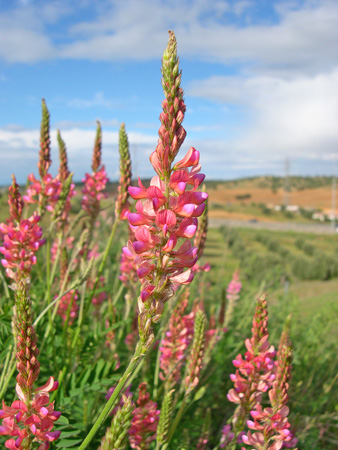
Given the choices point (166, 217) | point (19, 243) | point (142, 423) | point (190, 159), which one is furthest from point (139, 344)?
point (19, 243)

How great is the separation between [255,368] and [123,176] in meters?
1.55

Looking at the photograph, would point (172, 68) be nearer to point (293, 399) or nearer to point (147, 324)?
point (147, 324)

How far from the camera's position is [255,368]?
2168 millimetres

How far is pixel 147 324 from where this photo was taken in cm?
135

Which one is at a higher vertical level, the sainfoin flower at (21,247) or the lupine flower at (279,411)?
the sainfoin flower at (21,247)

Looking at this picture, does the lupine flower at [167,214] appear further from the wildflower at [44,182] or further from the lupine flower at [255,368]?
the wildflower at [44,182]

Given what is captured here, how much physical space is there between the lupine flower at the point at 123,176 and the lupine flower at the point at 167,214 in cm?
125

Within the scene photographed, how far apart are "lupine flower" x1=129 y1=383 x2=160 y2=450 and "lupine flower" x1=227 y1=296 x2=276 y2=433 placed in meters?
0.49

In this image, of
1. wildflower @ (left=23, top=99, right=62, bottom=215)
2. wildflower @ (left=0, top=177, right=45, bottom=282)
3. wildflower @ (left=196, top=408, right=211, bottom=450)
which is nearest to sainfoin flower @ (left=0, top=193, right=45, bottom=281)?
wildflower @ (left=0, top=177, right=45, bottom=282)

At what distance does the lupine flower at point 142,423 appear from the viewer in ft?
7.57

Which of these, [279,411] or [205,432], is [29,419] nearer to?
[279,411]

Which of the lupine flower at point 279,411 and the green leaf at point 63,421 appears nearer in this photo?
the green leaf at point 63,421

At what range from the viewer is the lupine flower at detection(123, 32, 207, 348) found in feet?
4.42

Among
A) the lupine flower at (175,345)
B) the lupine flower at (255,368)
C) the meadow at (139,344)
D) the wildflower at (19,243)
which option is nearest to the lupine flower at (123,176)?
the meadow at (139,344)
